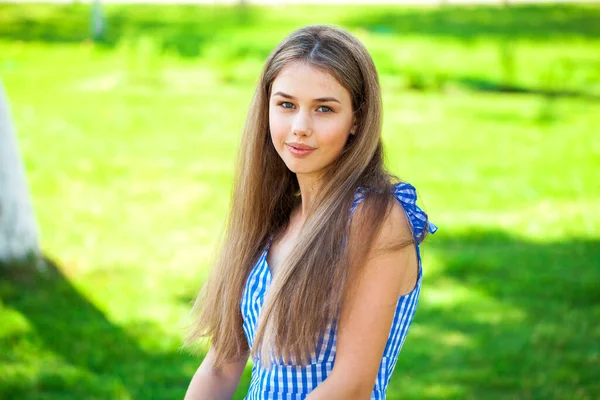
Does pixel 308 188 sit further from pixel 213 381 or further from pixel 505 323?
pixel 505 323

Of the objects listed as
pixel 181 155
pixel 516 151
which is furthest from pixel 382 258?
pixel 516 151

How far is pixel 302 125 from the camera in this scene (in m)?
2.01

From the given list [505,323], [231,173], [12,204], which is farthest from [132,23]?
[505,323]

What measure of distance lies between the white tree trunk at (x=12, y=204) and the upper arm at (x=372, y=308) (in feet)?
12.5

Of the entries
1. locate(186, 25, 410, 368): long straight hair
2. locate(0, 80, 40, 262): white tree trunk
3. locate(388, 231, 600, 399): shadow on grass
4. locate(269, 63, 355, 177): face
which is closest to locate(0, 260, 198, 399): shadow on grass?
locate(0, 80, 40, 262): white tree trunk

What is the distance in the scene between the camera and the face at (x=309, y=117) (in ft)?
6.61

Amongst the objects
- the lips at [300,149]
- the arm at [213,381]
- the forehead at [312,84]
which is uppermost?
the forehead at [312,84]

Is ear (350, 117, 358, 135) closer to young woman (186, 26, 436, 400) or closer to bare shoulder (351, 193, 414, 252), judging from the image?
young woman (186, 26, 436, 400)

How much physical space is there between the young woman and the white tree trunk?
345cm

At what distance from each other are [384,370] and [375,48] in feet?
34.1

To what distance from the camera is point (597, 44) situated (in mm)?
13031

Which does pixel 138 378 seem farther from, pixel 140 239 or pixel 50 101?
pixel 50 101


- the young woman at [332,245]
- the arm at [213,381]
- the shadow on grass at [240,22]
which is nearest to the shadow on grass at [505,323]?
the arm at [213,381]

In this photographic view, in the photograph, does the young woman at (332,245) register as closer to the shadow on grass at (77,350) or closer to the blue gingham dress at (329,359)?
the blue gingham dress at (329,359)
